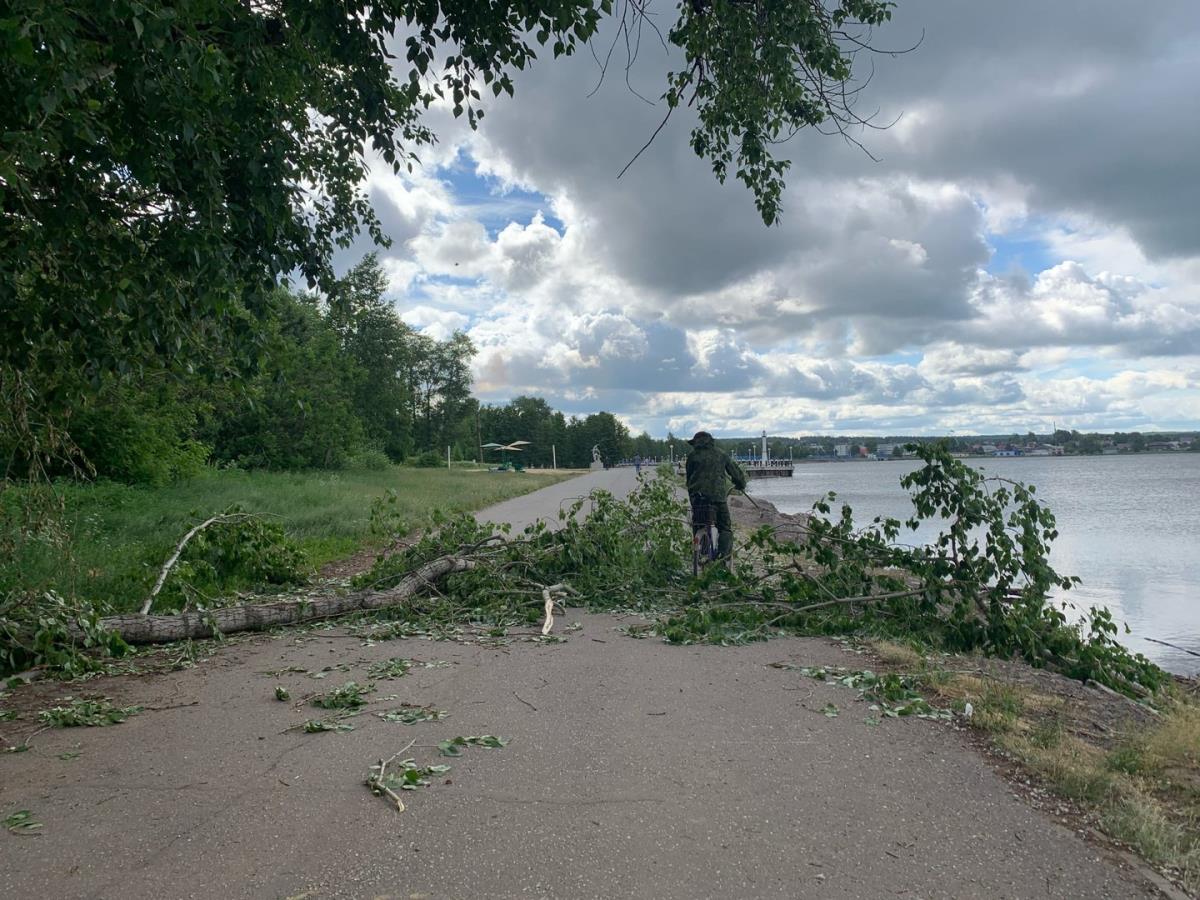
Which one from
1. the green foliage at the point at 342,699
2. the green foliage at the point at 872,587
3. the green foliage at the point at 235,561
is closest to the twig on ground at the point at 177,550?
the green foliage at the point at 235,561

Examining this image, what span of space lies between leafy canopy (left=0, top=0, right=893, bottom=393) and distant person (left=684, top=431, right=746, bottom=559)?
553 centimetres

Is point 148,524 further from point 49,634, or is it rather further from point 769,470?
point 769,470

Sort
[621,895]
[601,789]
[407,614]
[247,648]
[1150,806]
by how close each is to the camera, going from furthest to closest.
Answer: [407,614], [247,648], [601,789], [1150,806], [621,895]

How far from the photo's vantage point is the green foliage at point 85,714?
5.48 metres

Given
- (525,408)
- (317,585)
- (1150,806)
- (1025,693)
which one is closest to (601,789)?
(1150,806)

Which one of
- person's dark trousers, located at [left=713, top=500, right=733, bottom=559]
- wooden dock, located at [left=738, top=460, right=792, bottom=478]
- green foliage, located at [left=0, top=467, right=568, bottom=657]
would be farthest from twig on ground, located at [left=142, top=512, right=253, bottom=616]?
wooden dock, located at [left=738, top=460, right=792, bottom=478]

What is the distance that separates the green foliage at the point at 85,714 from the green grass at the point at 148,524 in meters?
1.20

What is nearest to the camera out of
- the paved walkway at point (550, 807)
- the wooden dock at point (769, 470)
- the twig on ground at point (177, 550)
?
the paved walkway at point (550, 807)

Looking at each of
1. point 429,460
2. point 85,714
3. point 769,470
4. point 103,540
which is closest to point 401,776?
point 85,714

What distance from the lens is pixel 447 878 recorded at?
3.36 metres

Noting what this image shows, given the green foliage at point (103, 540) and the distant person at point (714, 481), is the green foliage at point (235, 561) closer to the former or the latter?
the green foliage at point (103, 540)

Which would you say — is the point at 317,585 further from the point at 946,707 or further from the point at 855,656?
the point at 946,707

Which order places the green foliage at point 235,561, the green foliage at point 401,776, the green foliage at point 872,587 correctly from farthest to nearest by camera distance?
the green foliage at point 235,561 < the green foliage at point 872,587 < the green foliage at point 401,776

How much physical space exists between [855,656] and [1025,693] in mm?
1455
